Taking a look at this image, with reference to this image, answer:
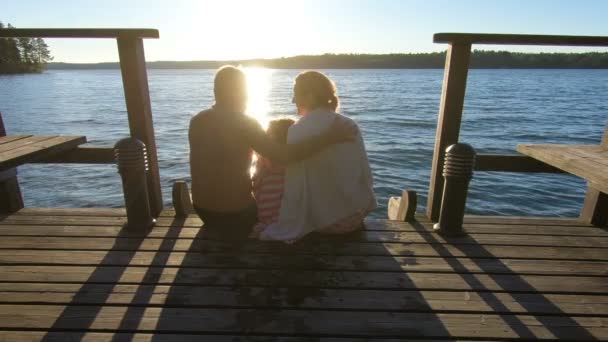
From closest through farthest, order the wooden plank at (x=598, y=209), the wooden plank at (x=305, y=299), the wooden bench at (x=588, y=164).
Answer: the wooden plank at (x=305, y=299), the wooden bench at (x=588, y=164), the wooden plank at (x=598, y=209)

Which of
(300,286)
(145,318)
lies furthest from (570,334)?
(145,318)

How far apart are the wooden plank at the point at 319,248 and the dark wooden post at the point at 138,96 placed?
0.74m

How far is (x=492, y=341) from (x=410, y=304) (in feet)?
1.72

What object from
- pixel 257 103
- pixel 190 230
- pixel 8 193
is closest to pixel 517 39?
pixel 190 230

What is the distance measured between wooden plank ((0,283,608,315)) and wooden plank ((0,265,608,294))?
0.21ft

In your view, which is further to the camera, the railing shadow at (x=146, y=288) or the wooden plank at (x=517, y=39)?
the wooden plank at (x=517, y=39)

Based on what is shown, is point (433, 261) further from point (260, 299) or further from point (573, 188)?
point (573, 188)

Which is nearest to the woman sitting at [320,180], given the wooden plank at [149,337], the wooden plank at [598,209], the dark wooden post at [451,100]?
the dark wooden post at [451,100]

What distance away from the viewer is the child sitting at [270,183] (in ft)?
11.2

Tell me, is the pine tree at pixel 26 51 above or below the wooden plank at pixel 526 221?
above

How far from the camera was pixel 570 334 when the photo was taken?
2330 mm

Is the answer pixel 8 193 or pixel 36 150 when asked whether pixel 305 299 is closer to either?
pixel 36 150

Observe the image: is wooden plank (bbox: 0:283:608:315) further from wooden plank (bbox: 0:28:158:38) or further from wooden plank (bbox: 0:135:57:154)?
wooden plank (bbox: 0:28:158:38)

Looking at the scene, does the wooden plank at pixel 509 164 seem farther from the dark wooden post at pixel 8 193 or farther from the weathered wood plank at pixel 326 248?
the dark wooden post at pixel 8 193
